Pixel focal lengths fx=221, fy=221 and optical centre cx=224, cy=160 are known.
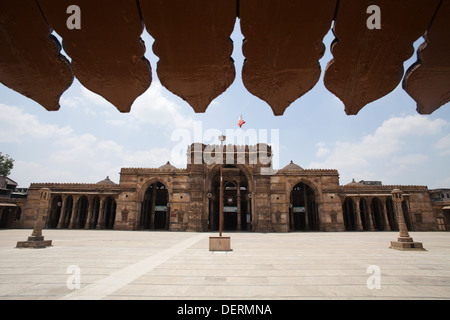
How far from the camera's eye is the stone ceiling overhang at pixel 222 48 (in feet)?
4.20

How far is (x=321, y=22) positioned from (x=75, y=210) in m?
29.8

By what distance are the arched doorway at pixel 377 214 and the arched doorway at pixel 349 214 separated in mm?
2157

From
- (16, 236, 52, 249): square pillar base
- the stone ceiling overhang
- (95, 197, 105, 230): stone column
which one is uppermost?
the stone ceiling overhang

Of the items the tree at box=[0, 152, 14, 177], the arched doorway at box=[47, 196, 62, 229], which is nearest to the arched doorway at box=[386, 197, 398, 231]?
the arched doorway at box=[47, 196, 62, 229]

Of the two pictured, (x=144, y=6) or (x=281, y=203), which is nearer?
(x=144, y=6)

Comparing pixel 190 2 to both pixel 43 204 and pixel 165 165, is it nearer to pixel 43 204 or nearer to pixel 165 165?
pixel 43 204

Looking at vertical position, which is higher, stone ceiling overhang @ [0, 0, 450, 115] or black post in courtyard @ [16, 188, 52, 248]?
stone ceiling overhang @ [0, 0, 450, 115]

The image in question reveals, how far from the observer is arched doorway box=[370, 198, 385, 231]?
25.0 m

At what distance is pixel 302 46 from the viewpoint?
1450mm

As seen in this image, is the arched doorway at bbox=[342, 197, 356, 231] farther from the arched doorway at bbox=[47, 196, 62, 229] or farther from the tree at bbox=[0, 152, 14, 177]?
the tree at bbox=[0, 152, 14, 177]

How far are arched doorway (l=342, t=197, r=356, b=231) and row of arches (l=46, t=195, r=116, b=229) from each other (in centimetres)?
2775

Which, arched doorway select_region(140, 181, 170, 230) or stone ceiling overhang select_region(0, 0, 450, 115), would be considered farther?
arched doorway select_region(140, 181, 170, 230)
